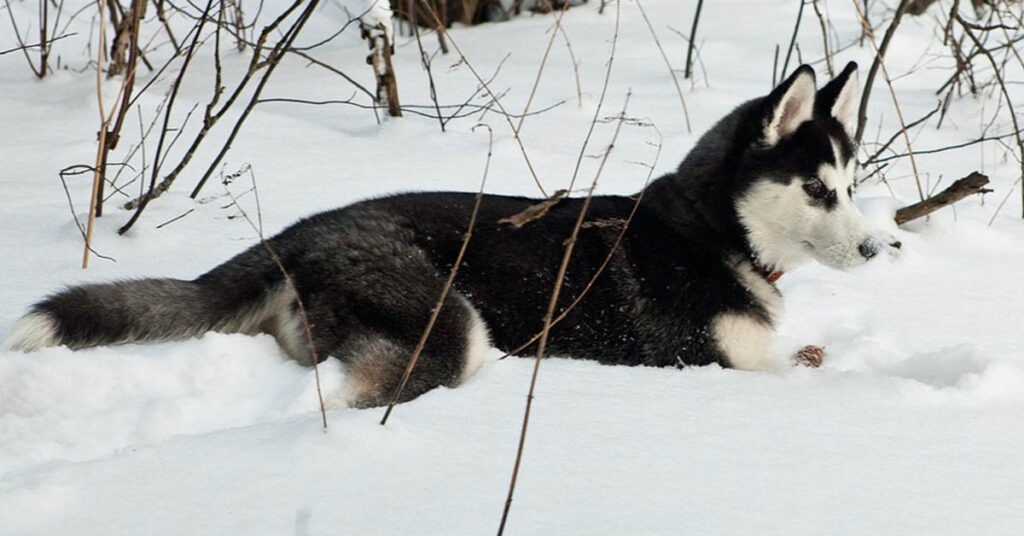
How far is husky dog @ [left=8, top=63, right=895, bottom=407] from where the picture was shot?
336cm

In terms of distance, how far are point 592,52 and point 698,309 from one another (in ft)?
14.7

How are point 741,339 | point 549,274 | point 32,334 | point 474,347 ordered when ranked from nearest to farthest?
point 32,334
point 474,347
point 549,274
point 741,339

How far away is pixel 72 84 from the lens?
6.61 meters

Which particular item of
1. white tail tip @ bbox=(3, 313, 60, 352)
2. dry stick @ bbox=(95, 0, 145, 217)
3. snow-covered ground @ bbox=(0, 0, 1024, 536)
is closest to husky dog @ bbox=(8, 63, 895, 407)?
white tail tip @ bbox=(3, 313, 60, 352)

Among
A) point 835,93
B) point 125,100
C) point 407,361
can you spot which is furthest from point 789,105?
point 125,100

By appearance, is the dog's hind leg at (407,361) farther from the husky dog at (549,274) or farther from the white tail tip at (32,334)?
the white tail tip at (32,334)

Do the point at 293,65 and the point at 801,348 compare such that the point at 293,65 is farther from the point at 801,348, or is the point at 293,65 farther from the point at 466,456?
the point at 466,456

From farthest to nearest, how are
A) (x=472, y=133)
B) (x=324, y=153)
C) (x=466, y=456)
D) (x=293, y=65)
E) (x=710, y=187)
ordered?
(x=293, y=65), (x=472, y=133), (x=324, y=153), (x=710, y=187), (x=466, y=456)

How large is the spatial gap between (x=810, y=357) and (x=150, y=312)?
86.2 inches

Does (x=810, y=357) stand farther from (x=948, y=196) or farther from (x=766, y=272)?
(x=948, y=196)

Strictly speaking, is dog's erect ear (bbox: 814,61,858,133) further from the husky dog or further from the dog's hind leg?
the dog's hind leg

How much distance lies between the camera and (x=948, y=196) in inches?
191

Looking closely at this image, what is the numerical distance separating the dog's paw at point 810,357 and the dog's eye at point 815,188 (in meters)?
0.54

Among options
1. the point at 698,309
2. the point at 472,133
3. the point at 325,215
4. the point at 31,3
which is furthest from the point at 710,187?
the point at 31,3
